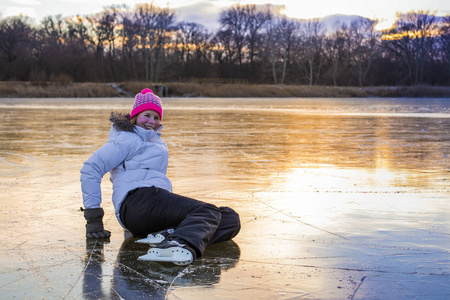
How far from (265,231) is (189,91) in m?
42.8

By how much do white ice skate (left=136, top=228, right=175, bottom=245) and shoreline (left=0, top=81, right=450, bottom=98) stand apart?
3632 centimetres

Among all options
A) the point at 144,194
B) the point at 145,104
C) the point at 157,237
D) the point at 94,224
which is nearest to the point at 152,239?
the point at 157,237

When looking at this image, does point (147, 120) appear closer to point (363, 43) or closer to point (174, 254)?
point (174, 254)

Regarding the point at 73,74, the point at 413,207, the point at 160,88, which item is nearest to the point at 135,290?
the point at 413,207

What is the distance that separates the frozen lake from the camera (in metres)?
3.00

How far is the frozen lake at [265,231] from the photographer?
3004 mm

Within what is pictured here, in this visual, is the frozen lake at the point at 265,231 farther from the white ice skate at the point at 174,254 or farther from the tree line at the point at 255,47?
the tree line at the point at 255,47

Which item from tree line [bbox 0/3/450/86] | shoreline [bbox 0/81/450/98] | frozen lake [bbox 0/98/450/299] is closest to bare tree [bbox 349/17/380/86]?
tree line [bbox 0/3/450/86]

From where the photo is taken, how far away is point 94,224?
154 inches

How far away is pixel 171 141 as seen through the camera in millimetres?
10852

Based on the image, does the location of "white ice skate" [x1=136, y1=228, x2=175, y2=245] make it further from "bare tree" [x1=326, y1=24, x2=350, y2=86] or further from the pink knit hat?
"bare tree" [x1=326, y1=24, x2=350, y2=86]

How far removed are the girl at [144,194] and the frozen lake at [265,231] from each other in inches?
5.4

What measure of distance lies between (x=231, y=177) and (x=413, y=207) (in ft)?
7.26

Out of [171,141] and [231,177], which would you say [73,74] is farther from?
[231,177]
